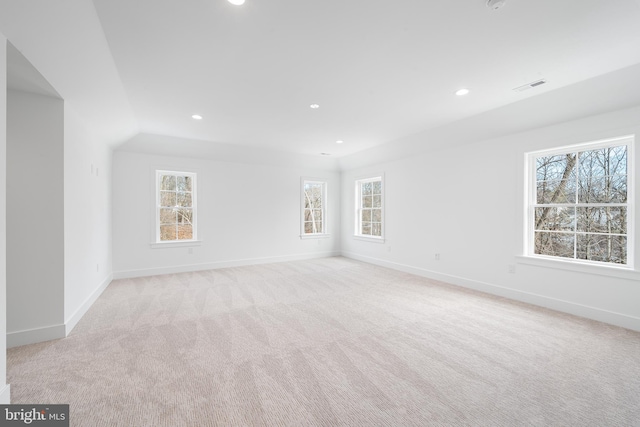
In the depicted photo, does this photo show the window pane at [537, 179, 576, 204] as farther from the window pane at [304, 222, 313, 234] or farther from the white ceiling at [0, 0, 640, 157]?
the window pane at [304, 222, 313, 234]

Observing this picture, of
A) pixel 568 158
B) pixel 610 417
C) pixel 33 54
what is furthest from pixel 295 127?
pixel 610 417

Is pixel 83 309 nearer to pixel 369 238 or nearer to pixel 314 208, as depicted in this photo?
pixel 314 208

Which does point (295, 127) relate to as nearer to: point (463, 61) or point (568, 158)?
point (463, 61)

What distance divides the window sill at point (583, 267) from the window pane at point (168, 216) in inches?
230

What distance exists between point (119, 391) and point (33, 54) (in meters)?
2.41

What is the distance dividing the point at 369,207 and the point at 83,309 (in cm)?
531

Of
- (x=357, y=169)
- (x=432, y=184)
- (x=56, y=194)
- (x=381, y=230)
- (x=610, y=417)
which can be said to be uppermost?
(x=357, y=169)

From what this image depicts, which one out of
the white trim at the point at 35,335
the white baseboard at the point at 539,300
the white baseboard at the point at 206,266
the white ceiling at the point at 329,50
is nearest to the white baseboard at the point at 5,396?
the white trim at the point at 35,335

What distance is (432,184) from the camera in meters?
4.93

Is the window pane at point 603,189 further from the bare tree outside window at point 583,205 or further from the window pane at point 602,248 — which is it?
the window pane at point 602,248

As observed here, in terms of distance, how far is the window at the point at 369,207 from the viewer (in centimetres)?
625

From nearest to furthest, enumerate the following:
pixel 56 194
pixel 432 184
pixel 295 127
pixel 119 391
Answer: pixel 119 391
pixel 56 194
pixel 295 127
pixel 432 184

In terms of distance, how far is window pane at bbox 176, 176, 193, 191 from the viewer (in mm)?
5531

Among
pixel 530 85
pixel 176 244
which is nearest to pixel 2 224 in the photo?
pixel 176 244
